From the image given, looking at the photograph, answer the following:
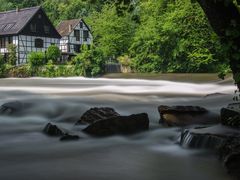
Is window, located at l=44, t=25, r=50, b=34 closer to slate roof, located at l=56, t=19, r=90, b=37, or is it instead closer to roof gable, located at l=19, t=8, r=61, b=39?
→ roof gable, located at l=19, t=8, r=61, b=39

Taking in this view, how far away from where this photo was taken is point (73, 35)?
53.5 m

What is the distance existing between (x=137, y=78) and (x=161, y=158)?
22.3 m

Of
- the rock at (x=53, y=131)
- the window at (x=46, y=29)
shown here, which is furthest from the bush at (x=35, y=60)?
the rock at (x=53, y=131)

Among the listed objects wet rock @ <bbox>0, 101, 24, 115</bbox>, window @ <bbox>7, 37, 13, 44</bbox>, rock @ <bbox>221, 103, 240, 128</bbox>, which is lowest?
wet rock @ <bbox>0, 101, 24, 115</bbox>

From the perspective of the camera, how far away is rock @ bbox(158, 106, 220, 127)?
8.57 m

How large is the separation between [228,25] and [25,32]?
138 feet

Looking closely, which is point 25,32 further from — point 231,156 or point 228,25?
point 228,25

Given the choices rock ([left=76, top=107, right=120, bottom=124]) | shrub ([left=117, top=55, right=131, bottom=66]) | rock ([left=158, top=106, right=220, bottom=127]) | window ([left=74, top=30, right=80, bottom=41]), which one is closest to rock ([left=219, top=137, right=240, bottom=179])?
rock ([left=158, top=106, right=220, bottom=127])

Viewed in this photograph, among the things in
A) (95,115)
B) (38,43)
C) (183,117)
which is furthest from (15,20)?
(183,117)

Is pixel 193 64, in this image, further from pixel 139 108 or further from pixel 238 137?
pixel 238 137

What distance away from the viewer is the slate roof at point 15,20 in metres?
44.6

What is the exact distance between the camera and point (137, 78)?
28547 millimetres

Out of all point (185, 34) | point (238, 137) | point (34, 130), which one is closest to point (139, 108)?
point (34, 130)

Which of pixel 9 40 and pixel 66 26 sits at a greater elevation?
pixel 66 26
